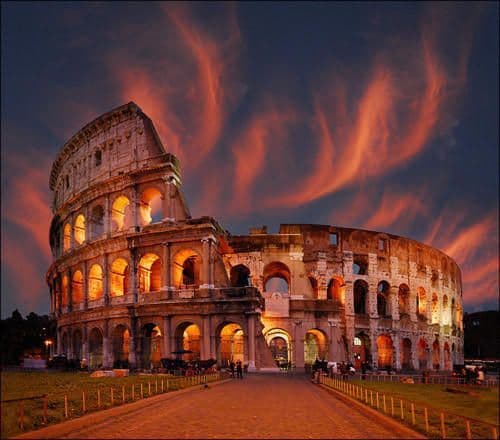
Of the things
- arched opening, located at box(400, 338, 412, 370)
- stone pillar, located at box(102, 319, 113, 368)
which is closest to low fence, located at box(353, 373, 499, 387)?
stone pillar, located at box(102, 319, 113, 368)

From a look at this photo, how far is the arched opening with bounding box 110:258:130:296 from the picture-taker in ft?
155

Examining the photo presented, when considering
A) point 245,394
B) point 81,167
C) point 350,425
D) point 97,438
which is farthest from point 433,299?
point 97,438

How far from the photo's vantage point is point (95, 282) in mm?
49969

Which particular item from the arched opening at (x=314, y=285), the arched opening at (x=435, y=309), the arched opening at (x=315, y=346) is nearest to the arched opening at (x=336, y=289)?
the arched opening at (x=314, y=285)

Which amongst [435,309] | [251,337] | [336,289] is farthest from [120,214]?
[435,309]

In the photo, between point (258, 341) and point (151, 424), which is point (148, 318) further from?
point (151, 424)

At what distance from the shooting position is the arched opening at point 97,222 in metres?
50.5

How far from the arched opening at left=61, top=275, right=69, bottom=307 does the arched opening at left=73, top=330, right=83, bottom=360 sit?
318 centimetres

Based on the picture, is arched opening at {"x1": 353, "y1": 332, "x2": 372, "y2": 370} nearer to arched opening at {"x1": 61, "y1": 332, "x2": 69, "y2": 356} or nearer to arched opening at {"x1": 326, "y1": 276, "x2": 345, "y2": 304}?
arched opening at {"x1": 326, "y1": 276, "x2": 345, "y2": 304}

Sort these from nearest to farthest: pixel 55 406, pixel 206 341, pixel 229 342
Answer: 1. pixel 55 406
2. pixel 206 341
3. pixel 229 342

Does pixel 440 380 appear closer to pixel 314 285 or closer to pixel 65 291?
pixel 314 285

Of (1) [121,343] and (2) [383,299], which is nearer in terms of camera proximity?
(1) [121,343]

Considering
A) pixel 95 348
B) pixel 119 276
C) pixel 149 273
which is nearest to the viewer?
pixel 149 273

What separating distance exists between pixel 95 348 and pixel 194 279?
33.3 ft
